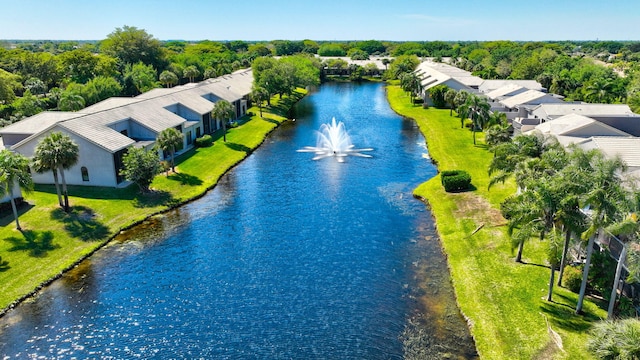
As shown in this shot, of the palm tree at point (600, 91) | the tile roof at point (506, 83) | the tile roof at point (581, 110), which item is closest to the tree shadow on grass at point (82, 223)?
the tile roof at point (581, 110)

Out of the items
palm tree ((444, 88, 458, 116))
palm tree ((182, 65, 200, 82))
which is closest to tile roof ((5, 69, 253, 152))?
palm tree ((182, 65, 200, 82))

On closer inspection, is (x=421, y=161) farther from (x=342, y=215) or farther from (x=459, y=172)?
(x=342, y=215)

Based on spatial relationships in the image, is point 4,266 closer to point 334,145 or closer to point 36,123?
point 36,123

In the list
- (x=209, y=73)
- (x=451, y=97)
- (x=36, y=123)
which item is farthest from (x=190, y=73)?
(x=36, y=123)

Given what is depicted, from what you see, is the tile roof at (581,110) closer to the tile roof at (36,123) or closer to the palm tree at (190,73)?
the tile roof at (36,123)

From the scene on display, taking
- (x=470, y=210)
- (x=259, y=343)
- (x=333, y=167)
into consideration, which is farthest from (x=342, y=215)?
(x=259, y=343)
